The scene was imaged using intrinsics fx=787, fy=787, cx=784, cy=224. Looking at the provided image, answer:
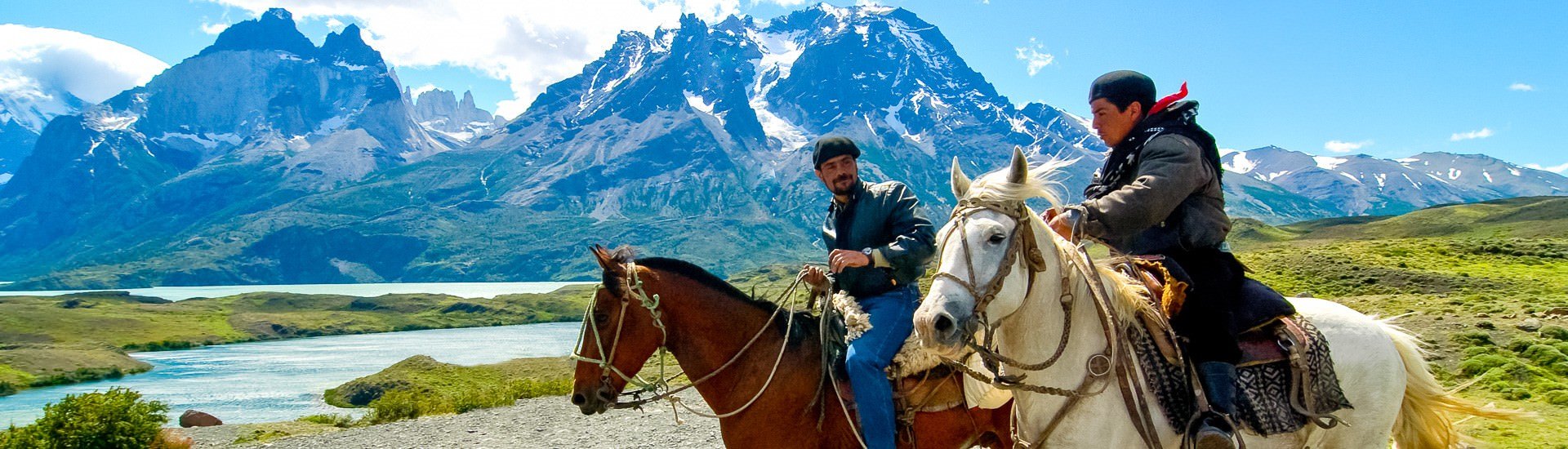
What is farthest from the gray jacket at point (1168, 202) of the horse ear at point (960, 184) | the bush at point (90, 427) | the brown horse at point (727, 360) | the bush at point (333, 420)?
the bush at point (333, 420)

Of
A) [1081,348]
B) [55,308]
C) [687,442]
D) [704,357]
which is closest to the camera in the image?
Result: [1081,348]

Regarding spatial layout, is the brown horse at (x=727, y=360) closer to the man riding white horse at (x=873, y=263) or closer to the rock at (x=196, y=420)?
the man riding white horse at (x=873, y=263)

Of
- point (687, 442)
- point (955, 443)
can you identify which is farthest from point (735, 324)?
point (687, 442)

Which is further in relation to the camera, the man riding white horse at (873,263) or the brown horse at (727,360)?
the brown horse at (727,360)

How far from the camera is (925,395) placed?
16.7ft

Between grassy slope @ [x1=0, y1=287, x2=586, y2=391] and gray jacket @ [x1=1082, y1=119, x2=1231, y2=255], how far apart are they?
7704 cm

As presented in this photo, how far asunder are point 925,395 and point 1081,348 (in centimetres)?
155

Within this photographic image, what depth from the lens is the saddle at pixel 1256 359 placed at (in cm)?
384

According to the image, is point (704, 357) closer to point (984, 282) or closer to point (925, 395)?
point (925, 395)

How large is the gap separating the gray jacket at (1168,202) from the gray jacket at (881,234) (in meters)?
1.25

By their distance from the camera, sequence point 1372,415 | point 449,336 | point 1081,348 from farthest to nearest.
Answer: point 449,336, point 1372,415, point 1081,348

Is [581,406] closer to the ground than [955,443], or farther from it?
farther from it

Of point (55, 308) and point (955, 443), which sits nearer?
point (955, 443)

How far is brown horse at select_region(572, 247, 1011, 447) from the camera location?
193 inches
